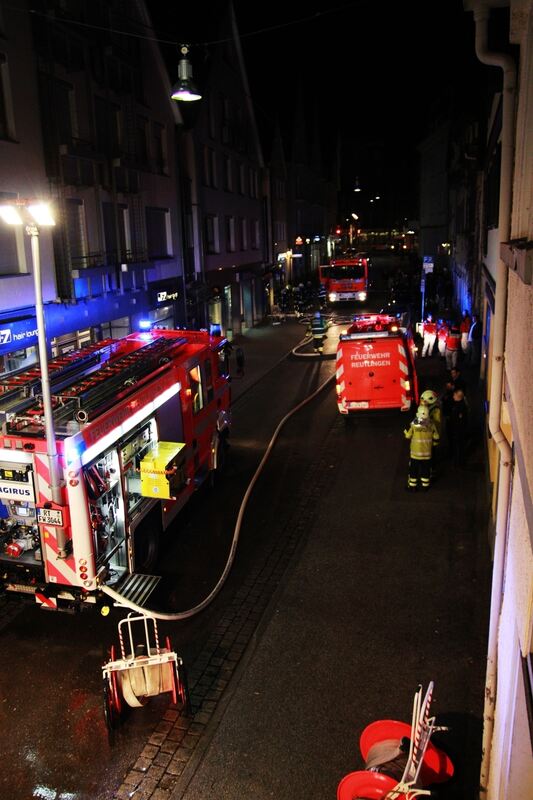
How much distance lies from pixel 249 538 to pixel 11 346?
266 inches

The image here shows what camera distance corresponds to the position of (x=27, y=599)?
7.77 m

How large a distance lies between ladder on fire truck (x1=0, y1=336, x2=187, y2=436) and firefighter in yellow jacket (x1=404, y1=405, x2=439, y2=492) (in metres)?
4.49

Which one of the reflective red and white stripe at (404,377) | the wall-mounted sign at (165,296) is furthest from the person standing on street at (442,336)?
the wall-mounted sign at (165,296)

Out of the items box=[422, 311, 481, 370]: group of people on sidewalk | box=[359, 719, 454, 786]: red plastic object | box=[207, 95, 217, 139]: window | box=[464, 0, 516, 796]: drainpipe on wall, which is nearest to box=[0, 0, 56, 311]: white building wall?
box=[464, 0, 516, 796]: drainpipe on wall

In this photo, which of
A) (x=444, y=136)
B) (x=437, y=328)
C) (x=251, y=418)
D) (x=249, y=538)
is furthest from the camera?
(x=444, y=136)

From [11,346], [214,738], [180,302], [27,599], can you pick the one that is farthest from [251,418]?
[214,738]

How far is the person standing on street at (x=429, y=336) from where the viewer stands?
23109mm

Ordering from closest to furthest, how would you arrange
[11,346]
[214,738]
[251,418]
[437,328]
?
[214,738], [11,346], [251,418], [437,328]

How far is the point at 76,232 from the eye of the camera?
1656cm

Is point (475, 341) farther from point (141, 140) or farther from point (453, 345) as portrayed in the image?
point (141, 140)

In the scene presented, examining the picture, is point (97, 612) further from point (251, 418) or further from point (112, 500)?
point (251, 418)

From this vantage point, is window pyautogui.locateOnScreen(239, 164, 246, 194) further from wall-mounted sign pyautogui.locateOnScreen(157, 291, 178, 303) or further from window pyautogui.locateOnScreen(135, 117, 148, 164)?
wall-mounted sign pyautogui.locateOnScreen(157, 291, 178, 303)

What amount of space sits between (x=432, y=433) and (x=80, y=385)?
20.5 feet

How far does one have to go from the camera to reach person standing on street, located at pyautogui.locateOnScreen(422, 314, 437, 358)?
75.8 ft
